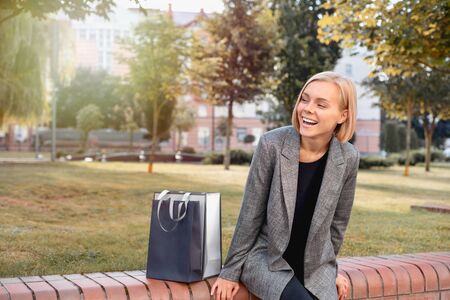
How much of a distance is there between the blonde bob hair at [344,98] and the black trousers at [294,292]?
75cm

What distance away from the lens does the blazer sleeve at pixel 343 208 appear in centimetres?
327

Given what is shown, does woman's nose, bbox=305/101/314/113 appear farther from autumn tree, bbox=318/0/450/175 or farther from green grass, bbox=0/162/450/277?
autumn tree, bbox=318/0/450/175

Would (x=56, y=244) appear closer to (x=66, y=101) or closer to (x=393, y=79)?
(x=393, y=79)

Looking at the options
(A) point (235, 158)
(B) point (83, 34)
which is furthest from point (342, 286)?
(B) point (83, 34)

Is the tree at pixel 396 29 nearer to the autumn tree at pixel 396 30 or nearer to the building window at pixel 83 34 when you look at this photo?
the autumn tree at pixel 396 30

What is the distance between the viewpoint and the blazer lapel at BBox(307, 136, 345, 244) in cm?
312

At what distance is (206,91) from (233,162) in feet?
30.2

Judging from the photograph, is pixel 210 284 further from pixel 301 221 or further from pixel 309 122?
pixel 309 122

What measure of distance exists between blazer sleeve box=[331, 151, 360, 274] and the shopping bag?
0.59 m

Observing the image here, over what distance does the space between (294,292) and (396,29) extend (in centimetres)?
695

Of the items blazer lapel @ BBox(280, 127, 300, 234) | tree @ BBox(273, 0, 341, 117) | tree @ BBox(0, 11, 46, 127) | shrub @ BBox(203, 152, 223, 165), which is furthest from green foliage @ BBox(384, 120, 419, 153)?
blazer lapel @ BBox(280, 127, 300, 234)

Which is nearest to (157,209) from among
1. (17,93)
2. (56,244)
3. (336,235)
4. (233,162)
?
(336,235)

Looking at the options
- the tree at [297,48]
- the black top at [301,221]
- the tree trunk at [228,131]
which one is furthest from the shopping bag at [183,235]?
the tree at [297,48]

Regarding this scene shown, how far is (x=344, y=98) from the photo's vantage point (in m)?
→ 3.18
